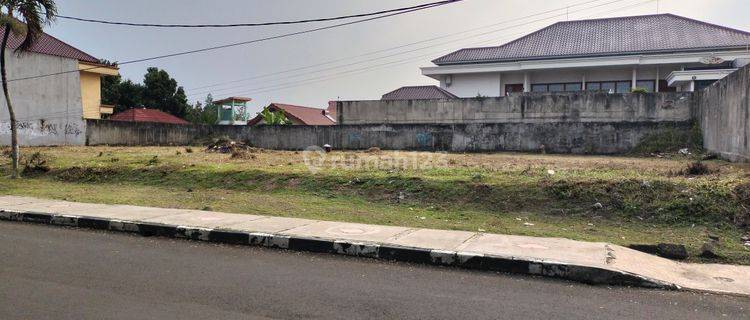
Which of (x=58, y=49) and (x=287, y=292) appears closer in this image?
(x=287, y=292)

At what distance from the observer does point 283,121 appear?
3597 cm

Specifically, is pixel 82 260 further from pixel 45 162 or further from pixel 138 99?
pixel 138 99

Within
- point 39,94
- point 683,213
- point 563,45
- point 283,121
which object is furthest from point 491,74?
point 683,213

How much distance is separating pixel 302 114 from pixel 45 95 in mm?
24040

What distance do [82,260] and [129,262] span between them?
593 millimetres

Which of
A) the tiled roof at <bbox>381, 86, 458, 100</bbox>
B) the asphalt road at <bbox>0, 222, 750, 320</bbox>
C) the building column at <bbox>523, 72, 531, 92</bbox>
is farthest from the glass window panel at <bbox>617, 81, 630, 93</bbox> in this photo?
the asphalt road at <bbox>0, 222, 750, 320</bbox>

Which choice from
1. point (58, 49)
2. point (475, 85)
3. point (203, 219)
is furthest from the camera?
point (475, 85)

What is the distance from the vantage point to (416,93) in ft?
123

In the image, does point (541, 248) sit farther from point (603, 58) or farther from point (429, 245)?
point (603, 58)

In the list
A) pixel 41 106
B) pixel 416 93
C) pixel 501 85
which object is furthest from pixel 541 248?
pixel 501 85

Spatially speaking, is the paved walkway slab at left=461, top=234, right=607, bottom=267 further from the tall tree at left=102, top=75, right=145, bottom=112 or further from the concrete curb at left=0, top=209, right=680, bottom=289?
the tall tree at left=102, top=75, right=145, bottom=112

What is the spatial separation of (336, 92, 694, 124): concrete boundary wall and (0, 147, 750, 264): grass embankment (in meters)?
11.0

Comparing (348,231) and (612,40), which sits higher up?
(612,40)

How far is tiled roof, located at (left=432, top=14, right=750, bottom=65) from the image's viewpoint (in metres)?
34.9
